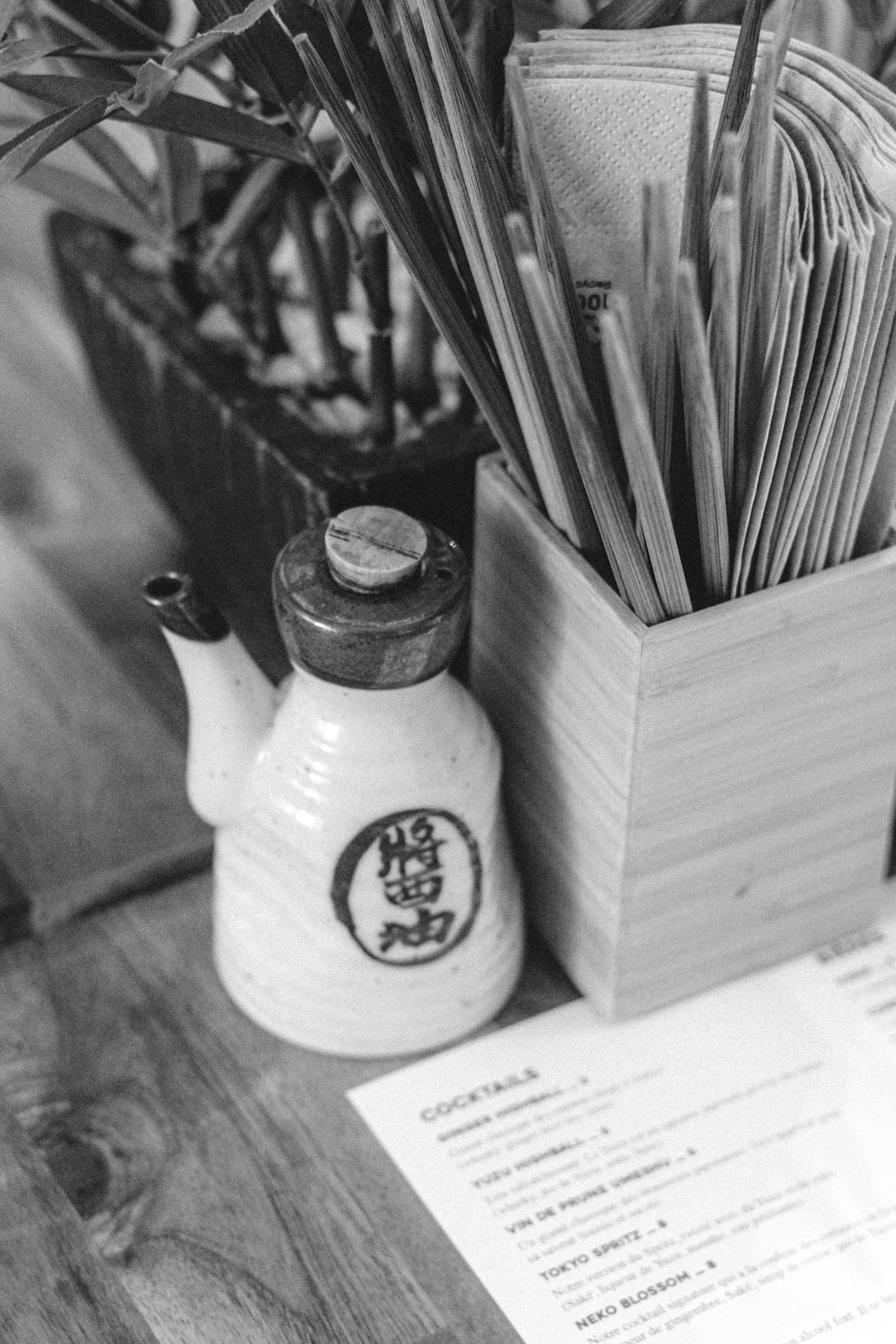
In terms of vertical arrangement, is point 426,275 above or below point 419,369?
above

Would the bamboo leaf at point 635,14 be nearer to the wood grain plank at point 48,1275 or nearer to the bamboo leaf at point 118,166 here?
the bamboo leaf at point 118,166

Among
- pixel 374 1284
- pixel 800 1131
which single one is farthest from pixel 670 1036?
pixel 374 1284

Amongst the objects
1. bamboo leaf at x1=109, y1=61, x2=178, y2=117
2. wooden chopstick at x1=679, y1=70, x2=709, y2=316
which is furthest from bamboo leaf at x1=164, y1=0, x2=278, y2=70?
wooden chopstick at x1=679, y1=70, x2=709, y2=316

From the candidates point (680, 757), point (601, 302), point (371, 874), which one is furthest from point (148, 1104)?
point (601, 302)

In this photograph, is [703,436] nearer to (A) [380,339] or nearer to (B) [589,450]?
(B) [589,450]

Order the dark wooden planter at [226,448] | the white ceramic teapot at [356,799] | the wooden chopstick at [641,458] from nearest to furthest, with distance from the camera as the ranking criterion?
the wooden chopstick at [641,458]
the white ceramic teapot at [356,799]
the dark wooden planter at [226,448]

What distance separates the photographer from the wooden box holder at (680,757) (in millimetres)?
596

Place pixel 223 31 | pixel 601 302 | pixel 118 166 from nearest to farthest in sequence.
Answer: pixel 223 31 → pixel 601 302 → pixel 118 166

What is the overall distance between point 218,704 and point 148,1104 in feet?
0.54

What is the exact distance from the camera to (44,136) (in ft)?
1.75

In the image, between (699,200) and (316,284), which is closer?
(699,200)

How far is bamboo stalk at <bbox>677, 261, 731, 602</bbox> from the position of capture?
Result: 0.49 m

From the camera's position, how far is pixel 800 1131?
64 cm

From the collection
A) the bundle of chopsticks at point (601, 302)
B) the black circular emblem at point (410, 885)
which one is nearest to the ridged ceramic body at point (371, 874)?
the black circular emblem at point (410, 885)
